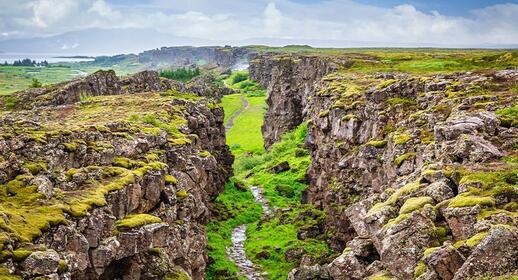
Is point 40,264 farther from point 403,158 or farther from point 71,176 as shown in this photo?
point 403,158

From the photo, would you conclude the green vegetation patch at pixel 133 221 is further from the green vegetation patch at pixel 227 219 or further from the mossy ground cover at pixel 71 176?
the green vegetation patch at pixel 227 219

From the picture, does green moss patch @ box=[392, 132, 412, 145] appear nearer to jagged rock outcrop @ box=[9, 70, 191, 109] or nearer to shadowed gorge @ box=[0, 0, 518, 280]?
shadowed gorge @ box=[0, 0, 518, 280]

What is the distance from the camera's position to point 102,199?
4459 centimetres

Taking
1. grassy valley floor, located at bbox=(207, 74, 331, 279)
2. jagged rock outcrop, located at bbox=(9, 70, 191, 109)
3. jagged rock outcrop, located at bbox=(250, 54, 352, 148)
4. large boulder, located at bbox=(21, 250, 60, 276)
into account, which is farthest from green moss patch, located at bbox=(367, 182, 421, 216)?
jagged rock outcrop, located at bbox=(250, 54, 352, 148)

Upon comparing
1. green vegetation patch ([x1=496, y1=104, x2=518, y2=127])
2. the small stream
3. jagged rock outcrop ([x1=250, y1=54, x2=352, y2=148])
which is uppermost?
green vegetation patch ([x1=496, y1=104, x2=518, y2=127])

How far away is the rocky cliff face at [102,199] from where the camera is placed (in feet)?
122

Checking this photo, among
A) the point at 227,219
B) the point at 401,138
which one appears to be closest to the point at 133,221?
the point at 401,138

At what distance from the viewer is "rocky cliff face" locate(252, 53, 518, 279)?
34156mm

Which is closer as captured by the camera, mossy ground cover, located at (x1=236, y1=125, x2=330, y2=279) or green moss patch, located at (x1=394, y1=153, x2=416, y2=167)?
green moss patch, located at (x1=394, y1=153, x2=416, y2=167)

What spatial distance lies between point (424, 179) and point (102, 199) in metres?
26.9

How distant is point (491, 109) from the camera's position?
60031mm

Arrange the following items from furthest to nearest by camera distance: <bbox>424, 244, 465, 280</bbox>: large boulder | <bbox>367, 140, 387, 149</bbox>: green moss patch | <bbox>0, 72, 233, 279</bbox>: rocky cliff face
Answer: <bbox>367, 140, 387, 149</bbox>: green moss patch < <bbox>0, 72, 233, 279</bbox>: rocky cliff face < <bbox>424, 244, 465, 280</bbox>: large boulder

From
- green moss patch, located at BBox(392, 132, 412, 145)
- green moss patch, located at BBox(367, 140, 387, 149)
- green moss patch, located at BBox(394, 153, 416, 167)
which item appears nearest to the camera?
green moss patch, located at BBox(394, 153, 416, 167)

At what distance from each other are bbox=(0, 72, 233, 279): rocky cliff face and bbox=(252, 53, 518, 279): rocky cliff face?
15.2 metres
